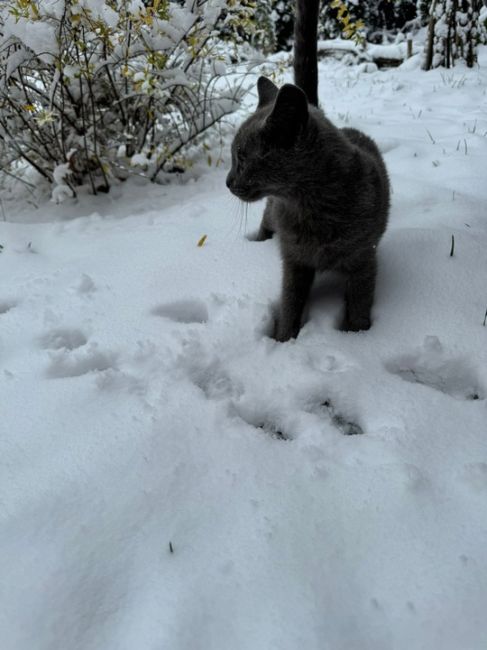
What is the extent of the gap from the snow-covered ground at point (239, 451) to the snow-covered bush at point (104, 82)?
847mm

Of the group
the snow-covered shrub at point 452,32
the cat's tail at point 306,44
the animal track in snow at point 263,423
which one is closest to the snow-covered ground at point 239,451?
the animal track in snow at point 263,423

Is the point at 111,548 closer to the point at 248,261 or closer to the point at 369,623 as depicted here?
the point at 369,623

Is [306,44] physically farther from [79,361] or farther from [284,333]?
[79,361]

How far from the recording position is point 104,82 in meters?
2.87

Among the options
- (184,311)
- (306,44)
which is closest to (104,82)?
(306,44)

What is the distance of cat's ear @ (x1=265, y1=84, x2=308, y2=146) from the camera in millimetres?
1425

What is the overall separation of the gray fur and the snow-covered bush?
985mm

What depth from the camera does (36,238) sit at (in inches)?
101

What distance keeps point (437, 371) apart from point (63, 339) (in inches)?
53.6

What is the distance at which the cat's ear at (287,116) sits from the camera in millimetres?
1425

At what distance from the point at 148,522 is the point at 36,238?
1.95m

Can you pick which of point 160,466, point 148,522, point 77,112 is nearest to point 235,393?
point 160,466

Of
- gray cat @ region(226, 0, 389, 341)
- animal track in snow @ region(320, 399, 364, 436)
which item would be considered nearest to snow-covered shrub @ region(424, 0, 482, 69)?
gray cat @ region(226, 0, 389, 341)

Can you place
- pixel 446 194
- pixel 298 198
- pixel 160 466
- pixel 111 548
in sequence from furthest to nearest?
pixel 446 194
pixel 298 198
pixel 160 466
pixel 111 548
